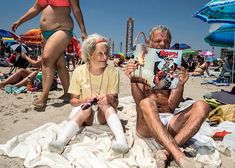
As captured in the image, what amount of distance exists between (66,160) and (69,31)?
2104mm

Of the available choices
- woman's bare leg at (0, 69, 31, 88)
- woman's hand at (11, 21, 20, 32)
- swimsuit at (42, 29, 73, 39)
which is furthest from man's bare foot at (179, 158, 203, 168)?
woman's bare leg at (0, 69, 31, 88)

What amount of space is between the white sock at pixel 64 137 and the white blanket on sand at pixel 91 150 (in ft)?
0.17

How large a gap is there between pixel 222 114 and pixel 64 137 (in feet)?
7.31

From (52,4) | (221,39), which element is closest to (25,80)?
(52,4)

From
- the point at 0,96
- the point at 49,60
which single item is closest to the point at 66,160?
the point at 49,60

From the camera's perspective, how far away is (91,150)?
2.46 metres

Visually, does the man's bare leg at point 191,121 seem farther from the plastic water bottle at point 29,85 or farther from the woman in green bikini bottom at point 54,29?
the plastic water bottle at point 29,85

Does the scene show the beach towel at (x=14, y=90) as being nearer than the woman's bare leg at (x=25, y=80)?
Yes

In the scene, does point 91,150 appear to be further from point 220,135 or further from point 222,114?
point 222,114

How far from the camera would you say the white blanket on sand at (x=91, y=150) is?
2.22 meters

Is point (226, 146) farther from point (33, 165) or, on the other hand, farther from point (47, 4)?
point (47, 4)

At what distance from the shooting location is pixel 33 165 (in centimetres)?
215

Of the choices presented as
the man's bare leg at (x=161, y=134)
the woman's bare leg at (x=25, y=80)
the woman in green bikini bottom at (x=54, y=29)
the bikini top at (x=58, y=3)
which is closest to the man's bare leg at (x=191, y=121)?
the man's bare leg at (x=161, y=134)

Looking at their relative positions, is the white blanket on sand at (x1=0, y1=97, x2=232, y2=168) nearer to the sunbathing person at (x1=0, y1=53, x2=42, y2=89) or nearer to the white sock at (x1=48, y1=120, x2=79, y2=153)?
the white sock at (x1=48, y1=120, x2=79, y2=153)
